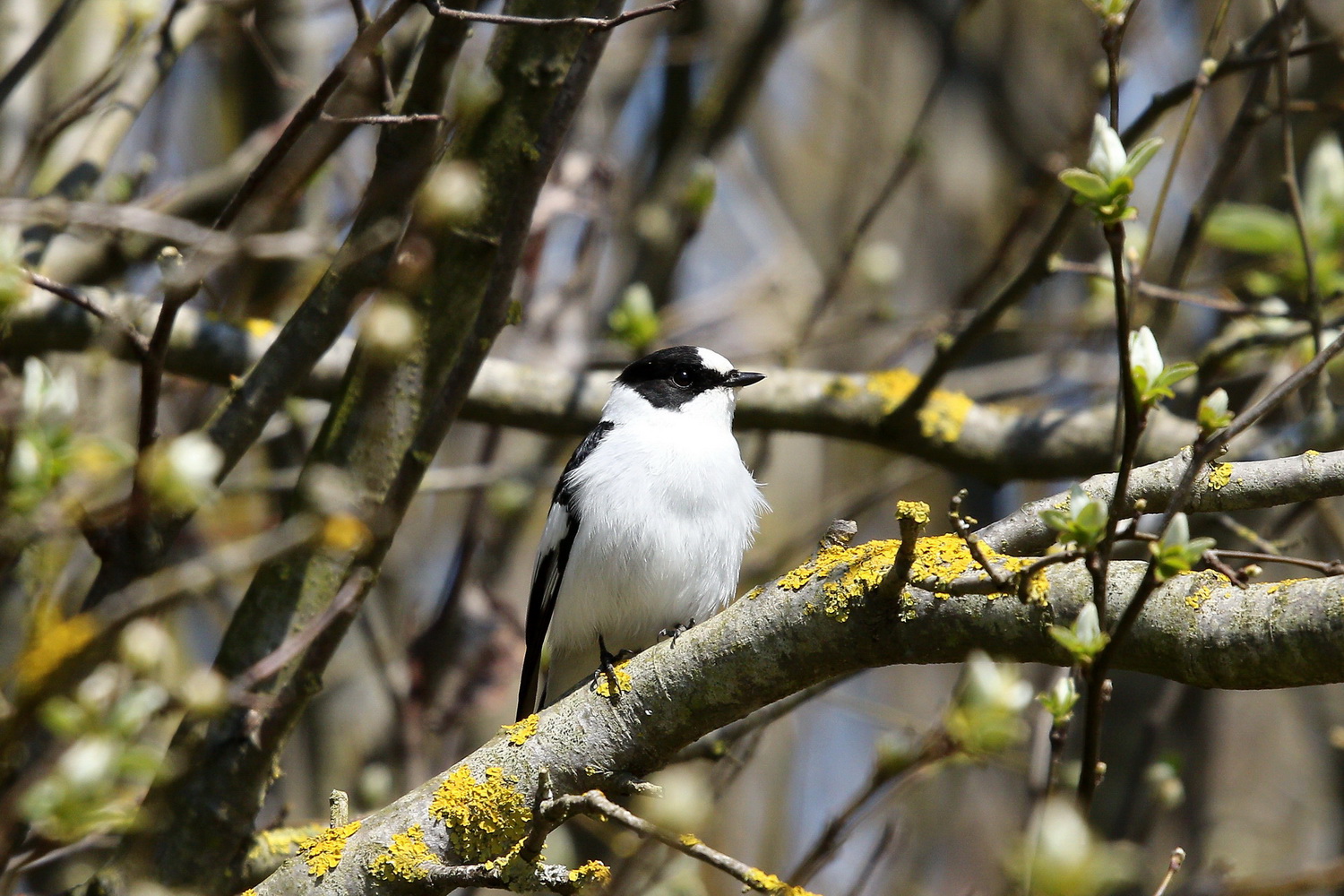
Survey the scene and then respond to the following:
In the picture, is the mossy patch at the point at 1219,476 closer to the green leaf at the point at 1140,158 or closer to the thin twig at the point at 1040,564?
the thin twig at the point at 1040,564

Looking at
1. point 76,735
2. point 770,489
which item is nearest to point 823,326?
point 770,489

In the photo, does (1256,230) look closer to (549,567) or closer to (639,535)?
(639,535)

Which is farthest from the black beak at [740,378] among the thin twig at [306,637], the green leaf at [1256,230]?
the thin twig at [306,637]

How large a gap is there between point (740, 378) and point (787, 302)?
347cm

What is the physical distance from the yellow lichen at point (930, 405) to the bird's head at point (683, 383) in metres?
0.51

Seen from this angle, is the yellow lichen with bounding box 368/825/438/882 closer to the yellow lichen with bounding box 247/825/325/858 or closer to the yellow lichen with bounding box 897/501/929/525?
the yellow lichen with bounding box 247/825/325/858

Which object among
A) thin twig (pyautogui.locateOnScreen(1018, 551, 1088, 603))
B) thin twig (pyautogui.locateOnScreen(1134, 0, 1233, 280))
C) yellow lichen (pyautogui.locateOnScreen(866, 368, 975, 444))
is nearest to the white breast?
yellow lichen (pyautogui.locateOnScreen(866, 368, 975, 444))

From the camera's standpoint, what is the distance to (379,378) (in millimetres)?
3479

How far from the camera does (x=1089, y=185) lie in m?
1.73

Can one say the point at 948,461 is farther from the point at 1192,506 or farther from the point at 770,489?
the point at 770,489

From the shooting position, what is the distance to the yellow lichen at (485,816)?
273 centimetres

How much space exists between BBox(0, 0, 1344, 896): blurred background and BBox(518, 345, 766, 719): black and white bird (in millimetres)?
536

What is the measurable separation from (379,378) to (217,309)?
1.67 meters

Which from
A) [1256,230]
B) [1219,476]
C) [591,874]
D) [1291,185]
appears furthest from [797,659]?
[1256,230]
